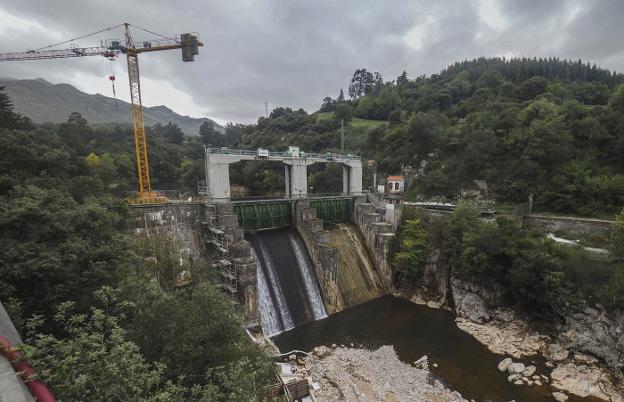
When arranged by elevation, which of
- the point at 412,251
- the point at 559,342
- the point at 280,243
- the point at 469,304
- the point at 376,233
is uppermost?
the point at 376,233

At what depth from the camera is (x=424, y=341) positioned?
20.9m

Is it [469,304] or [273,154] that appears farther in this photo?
[273,154]

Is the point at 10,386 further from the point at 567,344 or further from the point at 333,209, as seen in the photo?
the point at 333,209

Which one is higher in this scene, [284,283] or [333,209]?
[333,209]

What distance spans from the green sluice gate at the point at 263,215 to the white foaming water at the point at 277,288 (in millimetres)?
2185

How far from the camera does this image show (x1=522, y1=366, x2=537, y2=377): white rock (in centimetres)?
1700

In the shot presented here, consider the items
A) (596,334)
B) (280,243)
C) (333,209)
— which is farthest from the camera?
(333,209)

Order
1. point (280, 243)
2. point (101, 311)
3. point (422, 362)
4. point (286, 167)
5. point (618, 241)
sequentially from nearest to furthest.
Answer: point (101, 311) < point (422, 362) < point (618, 241) < point (280, 243) < point (286, 167)

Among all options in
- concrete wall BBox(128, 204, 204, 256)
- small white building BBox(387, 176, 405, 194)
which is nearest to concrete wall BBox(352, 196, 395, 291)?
small white building BBox(387, 176, 405, 194)

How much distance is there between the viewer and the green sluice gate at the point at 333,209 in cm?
3203

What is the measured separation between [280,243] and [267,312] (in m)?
7.08

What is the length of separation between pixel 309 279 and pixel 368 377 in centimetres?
1042

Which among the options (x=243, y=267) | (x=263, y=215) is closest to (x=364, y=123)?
(x=263, y=215)

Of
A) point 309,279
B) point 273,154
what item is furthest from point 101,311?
point 273,154
